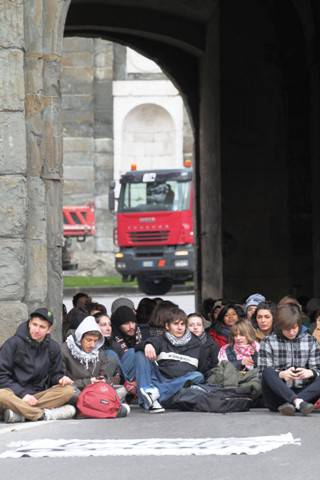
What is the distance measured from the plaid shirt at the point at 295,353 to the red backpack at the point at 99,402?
1359 mm

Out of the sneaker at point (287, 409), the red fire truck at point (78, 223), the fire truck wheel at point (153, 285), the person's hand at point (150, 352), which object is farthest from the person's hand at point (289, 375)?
the red fire truck at point (78, 223)

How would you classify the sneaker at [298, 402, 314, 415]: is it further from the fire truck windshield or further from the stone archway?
the stone archway

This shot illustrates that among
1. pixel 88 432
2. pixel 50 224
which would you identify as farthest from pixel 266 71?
pixel 88 432

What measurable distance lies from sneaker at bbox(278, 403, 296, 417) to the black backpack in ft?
2.18

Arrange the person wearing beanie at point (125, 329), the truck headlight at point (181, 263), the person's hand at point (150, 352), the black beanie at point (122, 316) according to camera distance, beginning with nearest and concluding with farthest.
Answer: the person's hand at point (150, 352) → the person wearing beanie at point (125, 329) → the black beanie at point (122, 316) → the truck headlight at point (181, 263)

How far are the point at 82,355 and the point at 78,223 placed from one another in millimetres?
37014

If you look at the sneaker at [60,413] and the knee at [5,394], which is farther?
the sneaker at [60,413]

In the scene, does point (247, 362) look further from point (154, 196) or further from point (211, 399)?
point (154, 196)

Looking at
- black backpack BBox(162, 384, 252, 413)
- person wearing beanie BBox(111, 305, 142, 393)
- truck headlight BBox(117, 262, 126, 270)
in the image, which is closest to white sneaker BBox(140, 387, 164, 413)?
black backpack BBox(162, 384, 252, 413)

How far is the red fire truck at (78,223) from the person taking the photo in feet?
169

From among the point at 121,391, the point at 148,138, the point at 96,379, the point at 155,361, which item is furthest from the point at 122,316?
the point at 148,138

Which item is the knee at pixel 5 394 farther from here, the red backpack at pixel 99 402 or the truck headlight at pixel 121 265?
the truck headlight at pixel 121 265

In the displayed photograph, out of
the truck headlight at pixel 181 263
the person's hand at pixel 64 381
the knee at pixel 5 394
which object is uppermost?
the truck headlight at pixel 181 263

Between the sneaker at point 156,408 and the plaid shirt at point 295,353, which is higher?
the plaid shirt at point 295,353
